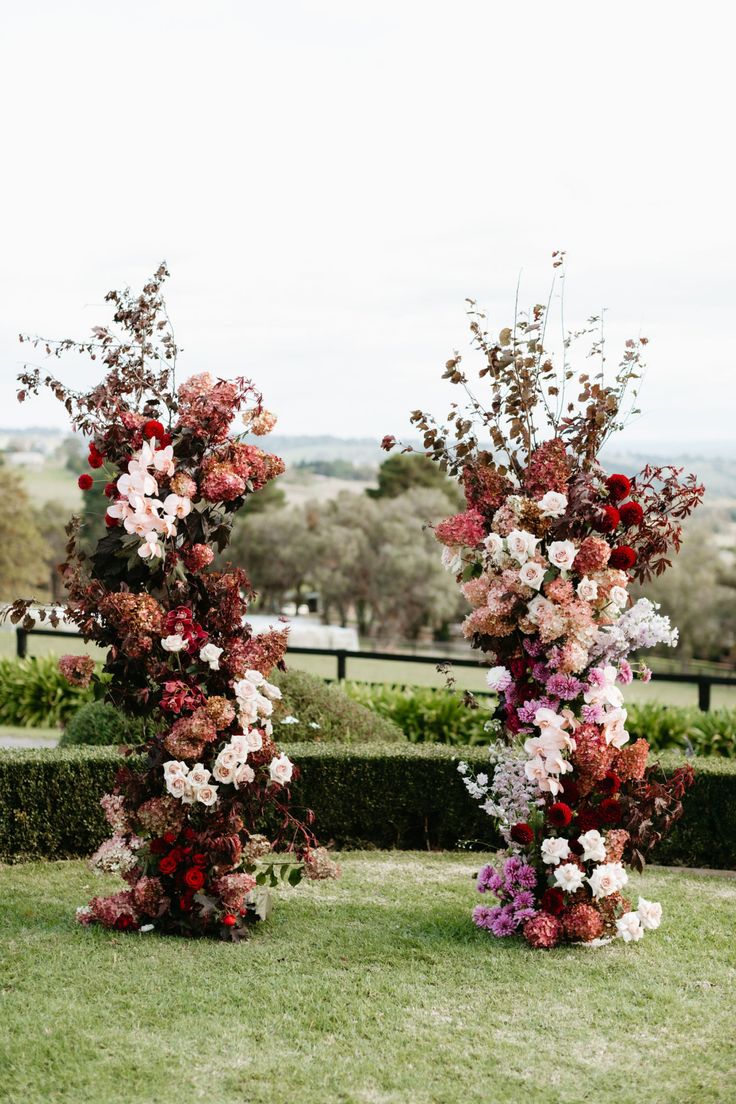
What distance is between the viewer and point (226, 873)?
5.39 meters

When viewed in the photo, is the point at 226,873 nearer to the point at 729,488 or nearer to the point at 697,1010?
the point at 697,1010

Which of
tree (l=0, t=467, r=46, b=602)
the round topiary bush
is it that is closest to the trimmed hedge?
the round topiary bush

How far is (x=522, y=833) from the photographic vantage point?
17.4ft

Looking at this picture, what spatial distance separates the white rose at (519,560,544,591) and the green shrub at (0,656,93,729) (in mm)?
8801

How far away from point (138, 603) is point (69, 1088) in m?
2.02

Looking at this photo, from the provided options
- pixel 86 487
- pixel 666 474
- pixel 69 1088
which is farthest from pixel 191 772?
pixel 666 474

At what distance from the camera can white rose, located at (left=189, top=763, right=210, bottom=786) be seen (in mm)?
5129

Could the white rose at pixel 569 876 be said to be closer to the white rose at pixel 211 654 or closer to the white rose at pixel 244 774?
the white rose at pixel 244 774

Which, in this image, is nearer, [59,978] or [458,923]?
[59,978]

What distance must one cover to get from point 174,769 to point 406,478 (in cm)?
4590

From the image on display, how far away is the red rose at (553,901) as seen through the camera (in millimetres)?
5324

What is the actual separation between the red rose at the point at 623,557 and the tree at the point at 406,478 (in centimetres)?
4468

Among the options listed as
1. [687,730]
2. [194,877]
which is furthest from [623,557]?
[687,730]

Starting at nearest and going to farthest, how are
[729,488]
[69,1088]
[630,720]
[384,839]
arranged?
[69,1088] → [384,839] → [630,720] → [729,488]
